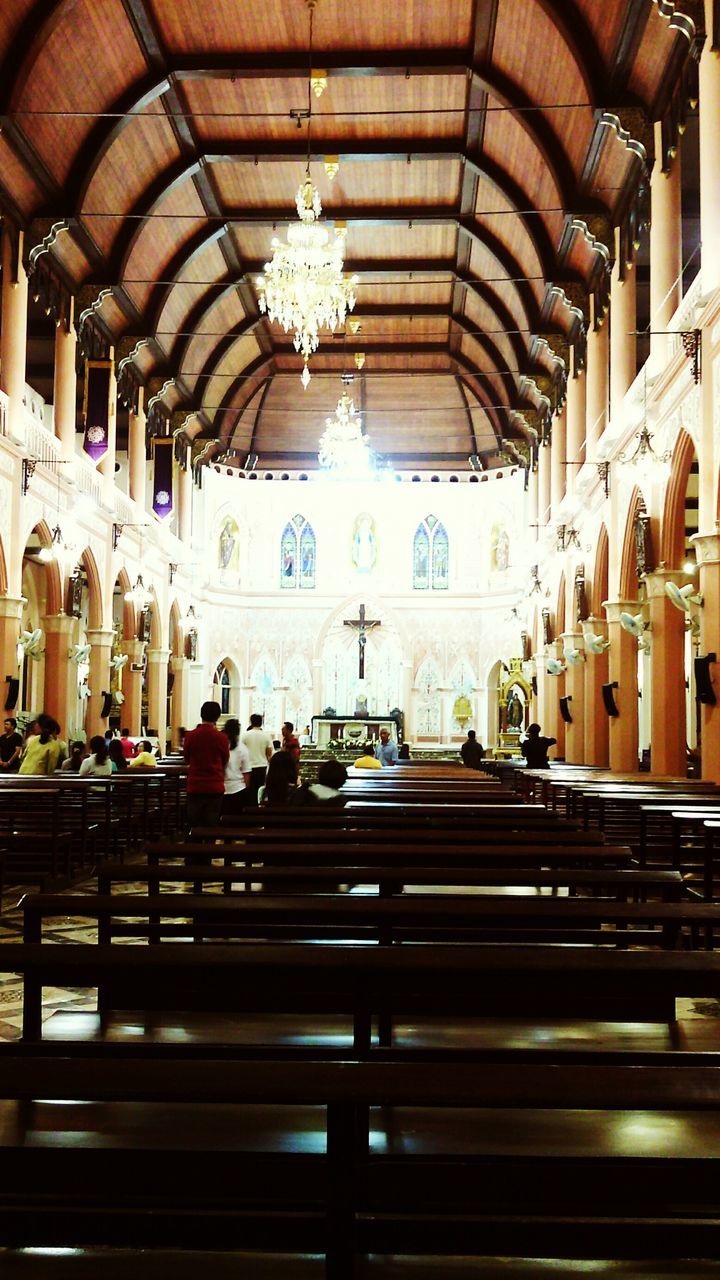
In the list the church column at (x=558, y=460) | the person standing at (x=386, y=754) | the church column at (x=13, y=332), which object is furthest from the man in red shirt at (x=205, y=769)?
the church column at (x=558, y=460)

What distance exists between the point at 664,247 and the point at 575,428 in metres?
8.21

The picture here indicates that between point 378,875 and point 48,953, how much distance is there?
184 centimetres

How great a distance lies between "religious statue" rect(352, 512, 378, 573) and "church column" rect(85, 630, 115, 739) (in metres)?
14.1

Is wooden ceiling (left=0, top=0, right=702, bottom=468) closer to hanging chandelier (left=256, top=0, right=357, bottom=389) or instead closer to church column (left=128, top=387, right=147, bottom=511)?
church column (left=128, top=387, right=147, bottom=511)

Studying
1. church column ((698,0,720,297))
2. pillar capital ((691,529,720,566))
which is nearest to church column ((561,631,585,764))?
pillar capital ((691,529,720,566))

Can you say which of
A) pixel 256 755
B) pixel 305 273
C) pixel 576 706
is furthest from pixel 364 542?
pixel 256 755

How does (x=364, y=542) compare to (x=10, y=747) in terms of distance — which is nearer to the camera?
(x=10, y=747)

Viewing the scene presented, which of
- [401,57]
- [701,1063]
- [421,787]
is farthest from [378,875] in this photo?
[401,57]

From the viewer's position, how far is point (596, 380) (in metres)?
21.5

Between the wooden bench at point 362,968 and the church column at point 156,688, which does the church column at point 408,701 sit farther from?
the wooden bench at point 362,968

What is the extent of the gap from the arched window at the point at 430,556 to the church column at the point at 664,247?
2000cm

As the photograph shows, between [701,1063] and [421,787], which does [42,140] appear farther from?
[701,1063]

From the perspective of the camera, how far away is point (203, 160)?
2044cm

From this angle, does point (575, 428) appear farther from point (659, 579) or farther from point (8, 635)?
point (8, 635)
